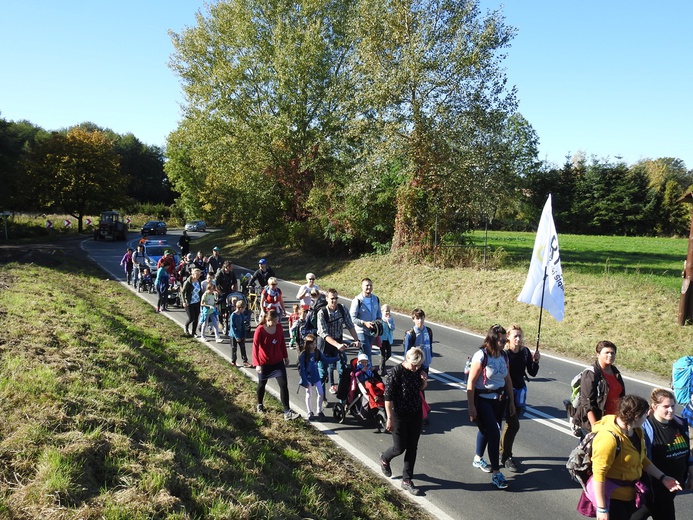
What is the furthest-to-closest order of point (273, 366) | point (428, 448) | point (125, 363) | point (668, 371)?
1. point (668, 371)
2. point (125, 363)
3. point (273, 366)
4. point (428, 448)

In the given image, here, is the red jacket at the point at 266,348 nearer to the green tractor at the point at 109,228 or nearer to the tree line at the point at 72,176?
the green tractor at the point at 109,228

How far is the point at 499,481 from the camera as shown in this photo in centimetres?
598

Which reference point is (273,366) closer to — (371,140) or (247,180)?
(371,140)

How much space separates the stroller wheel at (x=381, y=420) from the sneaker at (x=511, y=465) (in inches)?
69.7

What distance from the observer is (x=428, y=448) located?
7094mm

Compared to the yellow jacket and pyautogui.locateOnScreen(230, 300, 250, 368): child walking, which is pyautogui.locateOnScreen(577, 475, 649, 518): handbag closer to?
the yellow jacket

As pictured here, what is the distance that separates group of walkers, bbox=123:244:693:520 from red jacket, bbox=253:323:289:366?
1 centimetres

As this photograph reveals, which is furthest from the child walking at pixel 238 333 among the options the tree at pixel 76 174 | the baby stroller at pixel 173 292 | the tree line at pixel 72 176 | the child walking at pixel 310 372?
the tree at pixel 76 174

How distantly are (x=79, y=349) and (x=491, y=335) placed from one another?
677 centimetres

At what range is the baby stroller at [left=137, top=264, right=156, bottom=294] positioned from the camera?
20.0 m

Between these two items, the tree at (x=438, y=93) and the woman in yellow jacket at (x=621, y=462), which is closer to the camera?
the woman in yellow jacket at (x=621, y=462)

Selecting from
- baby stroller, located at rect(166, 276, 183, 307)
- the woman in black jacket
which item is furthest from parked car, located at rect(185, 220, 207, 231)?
the woman in black jacket

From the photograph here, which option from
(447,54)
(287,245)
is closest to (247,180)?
(287,245)

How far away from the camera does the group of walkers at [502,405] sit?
165 inches
